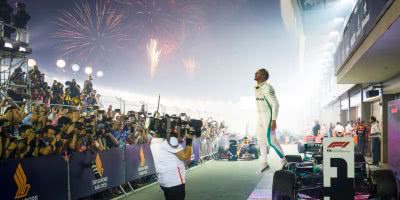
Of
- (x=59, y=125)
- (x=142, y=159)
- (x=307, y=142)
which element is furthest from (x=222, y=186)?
(x=59, y=125)

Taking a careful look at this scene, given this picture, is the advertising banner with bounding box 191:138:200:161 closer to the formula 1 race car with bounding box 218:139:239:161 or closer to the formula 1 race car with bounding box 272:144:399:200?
the formula 1 race car with bounding box 218:139:239:161

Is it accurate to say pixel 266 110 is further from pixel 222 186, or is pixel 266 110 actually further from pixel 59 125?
pixel 222 186

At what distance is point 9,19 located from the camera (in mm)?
15594

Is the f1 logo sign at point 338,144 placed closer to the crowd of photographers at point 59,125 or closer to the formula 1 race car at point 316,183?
the formula 1 race car at point 316,183

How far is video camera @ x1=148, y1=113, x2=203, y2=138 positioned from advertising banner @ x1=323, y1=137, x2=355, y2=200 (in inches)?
77.4

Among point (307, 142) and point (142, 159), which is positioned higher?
point (307, 142)

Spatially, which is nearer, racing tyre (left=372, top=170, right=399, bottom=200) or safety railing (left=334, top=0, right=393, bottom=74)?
racing tyre (left=372, top=170, right=399, bottom=200)

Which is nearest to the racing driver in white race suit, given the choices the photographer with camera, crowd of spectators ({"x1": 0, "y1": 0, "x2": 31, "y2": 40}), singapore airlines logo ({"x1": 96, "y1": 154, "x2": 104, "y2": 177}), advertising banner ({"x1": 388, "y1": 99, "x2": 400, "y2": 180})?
the photographer with camera

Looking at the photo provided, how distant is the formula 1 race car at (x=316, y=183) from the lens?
6.51m

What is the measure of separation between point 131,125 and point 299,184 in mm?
8158

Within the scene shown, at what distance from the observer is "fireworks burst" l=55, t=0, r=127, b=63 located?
143ft

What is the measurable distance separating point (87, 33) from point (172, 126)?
163ft

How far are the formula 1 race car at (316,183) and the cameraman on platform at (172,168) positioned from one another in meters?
1.57

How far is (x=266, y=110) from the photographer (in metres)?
7.01
